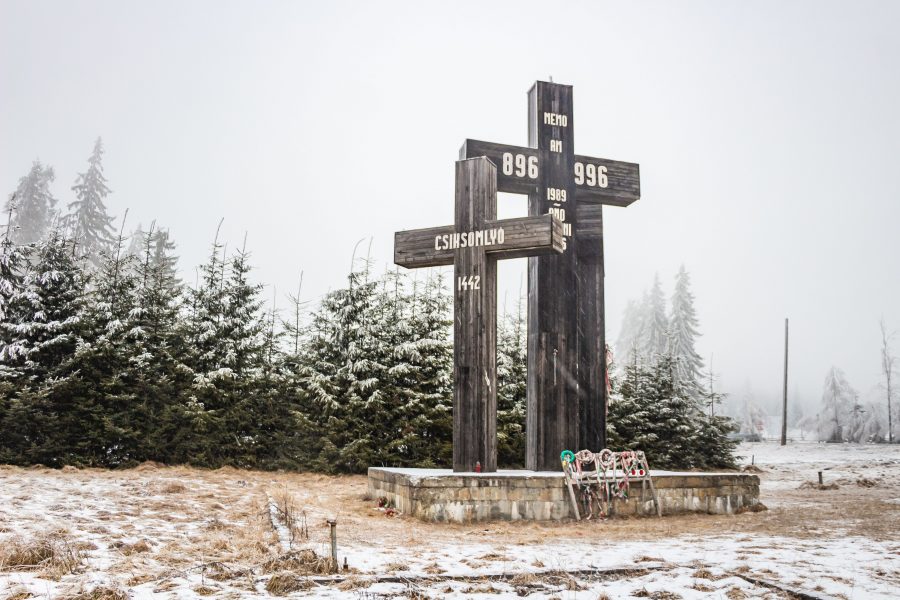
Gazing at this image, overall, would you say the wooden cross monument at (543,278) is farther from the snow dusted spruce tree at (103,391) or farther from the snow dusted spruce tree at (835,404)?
the snow dusted spruce tree at (835,404)

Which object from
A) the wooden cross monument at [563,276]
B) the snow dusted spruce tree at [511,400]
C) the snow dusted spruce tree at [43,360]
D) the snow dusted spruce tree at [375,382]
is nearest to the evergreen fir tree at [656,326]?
the snow dusted spruce tree at [511,400]

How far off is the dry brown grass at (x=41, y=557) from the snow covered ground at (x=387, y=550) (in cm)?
2

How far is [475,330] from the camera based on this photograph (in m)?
10.6

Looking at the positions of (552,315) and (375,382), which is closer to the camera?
(552,315)

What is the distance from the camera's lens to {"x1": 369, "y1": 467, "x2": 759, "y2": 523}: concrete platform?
927 cm

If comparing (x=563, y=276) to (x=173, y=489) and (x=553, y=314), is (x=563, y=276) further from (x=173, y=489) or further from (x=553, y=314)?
(x=173, y=489)

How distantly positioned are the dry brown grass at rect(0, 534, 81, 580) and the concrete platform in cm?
481

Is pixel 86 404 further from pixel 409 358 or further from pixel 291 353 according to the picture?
pixel 409 358

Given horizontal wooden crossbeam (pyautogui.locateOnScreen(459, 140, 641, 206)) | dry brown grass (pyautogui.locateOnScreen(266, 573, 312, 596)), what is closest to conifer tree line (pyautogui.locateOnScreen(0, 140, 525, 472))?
horizontal wooden crossbeam (pyautogui.locateOnScreen(459, 140, 641, 206))

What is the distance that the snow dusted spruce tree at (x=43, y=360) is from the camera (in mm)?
13406

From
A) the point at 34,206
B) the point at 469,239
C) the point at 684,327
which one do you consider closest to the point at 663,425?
the point at 469,239

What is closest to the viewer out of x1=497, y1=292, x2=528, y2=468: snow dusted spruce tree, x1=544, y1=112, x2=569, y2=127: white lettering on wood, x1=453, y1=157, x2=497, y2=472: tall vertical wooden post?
x1=453, y1=157, x2=497, y2=472: tall vertical wooden post

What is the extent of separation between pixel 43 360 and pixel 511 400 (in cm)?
1073

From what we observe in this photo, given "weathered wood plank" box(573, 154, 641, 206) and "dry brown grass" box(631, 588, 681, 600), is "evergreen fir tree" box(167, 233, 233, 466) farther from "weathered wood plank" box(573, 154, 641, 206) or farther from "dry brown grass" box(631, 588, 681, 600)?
"dry brown grass" box(631, 588, 681, 600)
